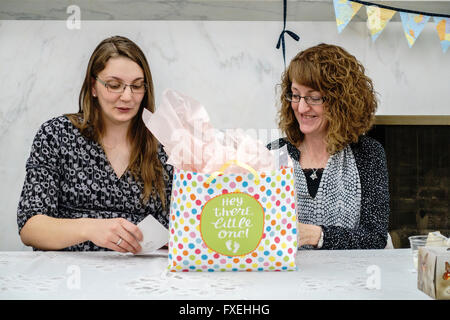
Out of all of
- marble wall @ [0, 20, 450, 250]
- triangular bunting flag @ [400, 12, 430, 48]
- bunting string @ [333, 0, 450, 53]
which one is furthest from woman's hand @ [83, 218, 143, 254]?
triangular bunting flag @ [400, 12, 430, 48]

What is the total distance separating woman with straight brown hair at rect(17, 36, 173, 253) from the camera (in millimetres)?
1405

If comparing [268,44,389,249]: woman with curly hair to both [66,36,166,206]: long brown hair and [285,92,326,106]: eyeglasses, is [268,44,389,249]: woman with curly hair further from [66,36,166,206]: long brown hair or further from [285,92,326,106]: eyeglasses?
[66,36,166,206]: long brown hair

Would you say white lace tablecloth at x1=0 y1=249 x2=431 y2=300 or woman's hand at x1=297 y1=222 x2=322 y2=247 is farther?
woman's hand at x1=297 y1=222 x2=322 y2=247

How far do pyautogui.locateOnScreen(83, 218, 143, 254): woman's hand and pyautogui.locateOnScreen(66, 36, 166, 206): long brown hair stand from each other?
385 millimetres

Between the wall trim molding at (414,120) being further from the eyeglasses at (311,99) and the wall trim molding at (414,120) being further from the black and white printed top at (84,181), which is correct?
the black and white printed top at (84,181)

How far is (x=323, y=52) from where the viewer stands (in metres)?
1.75

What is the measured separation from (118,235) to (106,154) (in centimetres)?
49

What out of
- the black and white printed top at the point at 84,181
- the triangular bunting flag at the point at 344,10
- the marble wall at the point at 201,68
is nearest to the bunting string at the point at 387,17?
the triangular bunting flag at the point at 344,10

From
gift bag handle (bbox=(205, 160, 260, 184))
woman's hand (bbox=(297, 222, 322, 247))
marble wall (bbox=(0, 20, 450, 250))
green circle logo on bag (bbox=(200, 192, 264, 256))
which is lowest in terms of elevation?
woman's hand (bbox=(297, 222, 322, 247))

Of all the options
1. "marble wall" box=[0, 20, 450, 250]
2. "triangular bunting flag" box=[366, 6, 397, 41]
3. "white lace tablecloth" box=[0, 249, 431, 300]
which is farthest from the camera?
"marble wall" box=[0, 20, 450, 250]

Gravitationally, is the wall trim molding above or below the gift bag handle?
above

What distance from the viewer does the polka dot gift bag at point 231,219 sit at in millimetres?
854

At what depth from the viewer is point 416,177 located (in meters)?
2.50
